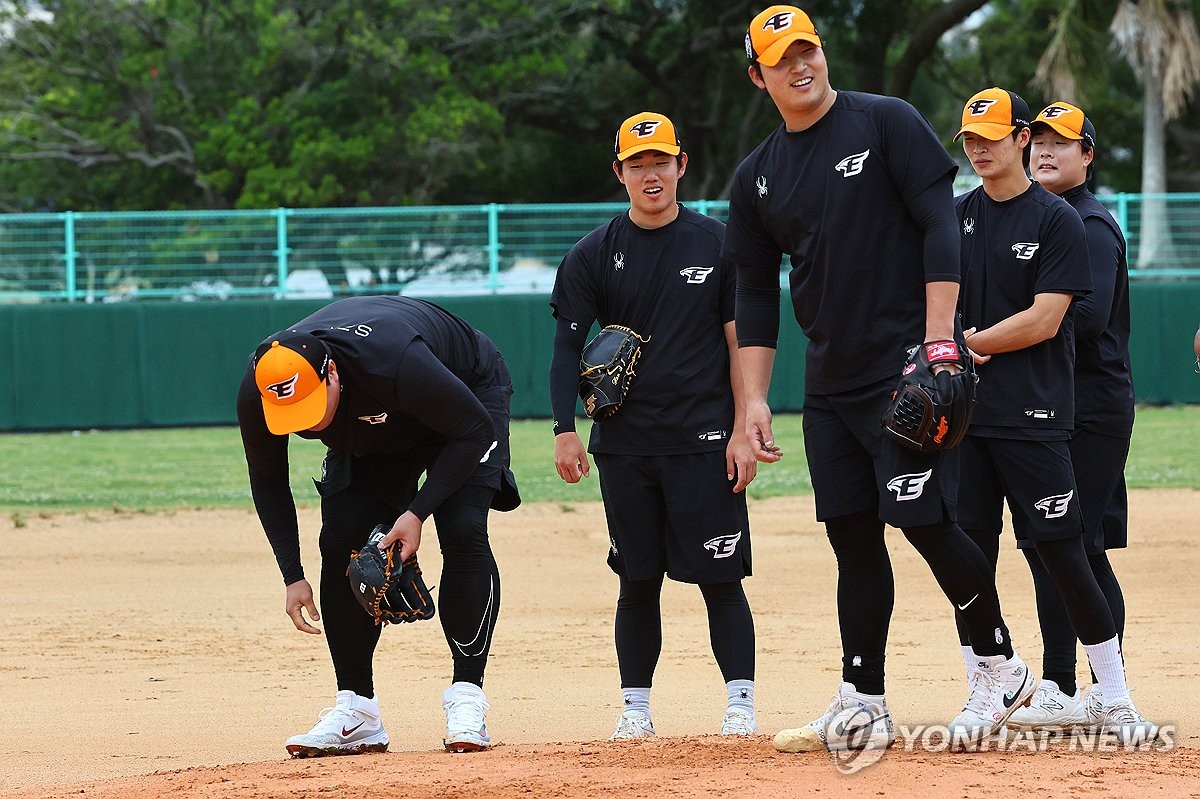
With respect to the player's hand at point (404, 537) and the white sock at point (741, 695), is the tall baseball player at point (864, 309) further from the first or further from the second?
the player's hand at point (404, 537)

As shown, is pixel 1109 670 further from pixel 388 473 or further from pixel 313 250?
pixel 313 250

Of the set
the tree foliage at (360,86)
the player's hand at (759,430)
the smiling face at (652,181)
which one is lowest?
the player's hand at (759,430)

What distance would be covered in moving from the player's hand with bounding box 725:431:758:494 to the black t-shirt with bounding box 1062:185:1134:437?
47.0 inches

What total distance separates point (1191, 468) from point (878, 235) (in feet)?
35.9

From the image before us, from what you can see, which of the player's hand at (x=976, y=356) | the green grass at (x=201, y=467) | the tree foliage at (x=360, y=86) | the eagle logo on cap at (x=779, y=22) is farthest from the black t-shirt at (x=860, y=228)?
the tree foliage at (x=360, y=86)

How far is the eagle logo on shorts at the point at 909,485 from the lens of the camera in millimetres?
4289

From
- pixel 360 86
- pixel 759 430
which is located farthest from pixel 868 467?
pixel 360 86

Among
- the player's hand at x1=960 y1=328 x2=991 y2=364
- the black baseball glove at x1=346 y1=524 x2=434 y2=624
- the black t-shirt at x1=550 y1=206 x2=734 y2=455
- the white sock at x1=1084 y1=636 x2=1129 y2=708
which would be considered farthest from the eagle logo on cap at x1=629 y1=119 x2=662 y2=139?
the white sock at x1=1084 y1=636 x2=1129 y2=708

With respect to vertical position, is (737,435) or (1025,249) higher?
(1025,249)

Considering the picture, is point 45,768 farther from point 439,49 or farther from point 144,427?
point 439,49

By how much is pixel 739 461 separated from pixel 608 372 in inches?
22.1

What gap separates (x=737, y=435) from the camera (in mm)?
5148

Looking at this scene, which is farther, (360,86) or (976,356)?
(360,86)

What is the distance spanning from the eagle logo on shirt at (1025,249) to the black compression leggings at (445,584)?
1.99 m
